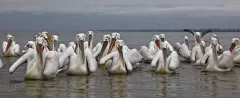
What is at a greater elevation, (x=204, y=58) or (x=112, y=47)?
(x=112, y=47)

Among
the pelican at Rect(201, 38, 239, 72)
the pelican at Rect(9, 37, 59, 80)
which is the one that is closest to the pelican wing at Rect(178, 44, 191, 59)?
the pelican at Rect(201, 38, 239, 72)

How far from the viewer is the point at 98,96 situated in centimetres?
1156

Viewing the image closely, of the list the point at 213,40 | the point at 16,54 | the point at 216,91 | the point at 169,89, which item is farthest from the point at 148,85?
the point at 16,54

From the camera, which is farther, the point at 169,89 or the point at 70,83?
the point at 70,83

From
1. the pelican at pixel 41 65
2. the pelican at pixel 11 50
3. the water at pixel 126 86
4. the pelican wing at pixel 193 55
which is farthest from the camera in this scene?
the pelican at pixel 11 50

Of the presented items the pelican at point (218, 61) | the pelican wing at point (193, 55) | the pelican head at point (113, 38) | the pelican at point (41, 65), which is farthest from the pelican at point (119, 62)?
the pelican wing at point (193, 55)

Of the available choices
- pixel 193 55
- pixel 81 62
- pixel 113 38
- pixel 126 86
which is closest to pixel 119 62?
pixel 81 62

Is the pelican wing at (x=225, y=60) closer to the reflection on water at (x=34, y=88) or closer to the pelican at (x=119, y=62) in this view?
the pelican at (x=119, y=62)

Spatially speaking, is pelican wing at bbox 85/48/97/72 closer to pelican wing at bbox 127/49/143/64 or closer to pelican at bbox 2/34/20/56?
pelican wing at bbox 127/49/143/64

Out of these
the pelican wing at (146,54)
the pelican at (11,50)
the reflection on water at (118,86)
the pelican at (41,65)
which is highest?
the pelican at (11,50)

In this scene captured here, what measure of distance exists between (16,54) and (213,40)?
12.2m

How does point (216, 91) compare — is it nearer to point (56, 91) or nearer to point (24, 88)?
point (56, 91)

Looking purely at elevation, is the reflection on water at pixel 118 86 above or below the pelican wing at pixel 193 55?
below

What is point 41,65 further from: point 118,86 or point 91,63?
point 118,86
